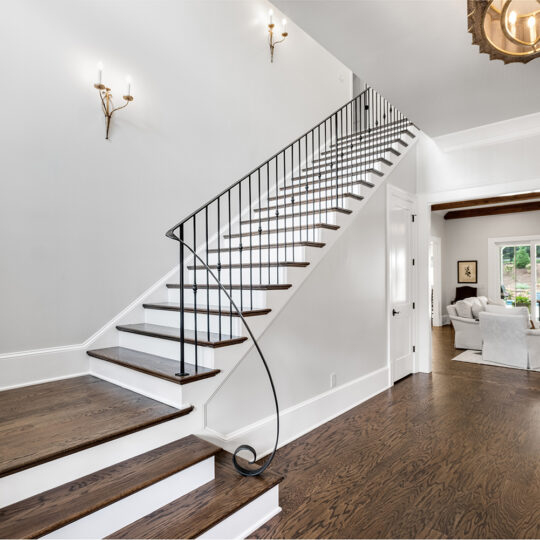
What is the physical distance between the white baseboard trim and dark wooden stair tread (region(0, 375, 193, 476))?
1.55ft

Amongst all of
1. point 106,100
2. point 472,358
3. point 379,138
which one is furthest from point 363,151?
point 472,358

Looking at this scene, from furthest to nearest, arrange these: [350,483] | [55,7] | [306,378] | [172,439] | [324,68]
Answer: [324,68]
[306,378]
[55,7]
[350,483]
[172,439]

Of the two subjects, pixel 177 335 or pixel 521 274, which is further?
pixel 521 274

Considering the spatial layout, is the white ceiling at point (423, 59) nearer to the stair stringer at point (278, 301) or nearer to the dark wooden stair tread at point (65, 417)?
the stair stringer at point (278, 301)

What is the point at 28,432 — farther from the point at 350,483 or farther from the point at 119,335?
the point at 350,483

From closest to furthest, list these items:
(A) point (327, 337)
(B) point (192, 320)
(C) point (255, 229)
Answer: (B) point (192, 320), (A) point (327, 337), (C) point (255, 229)

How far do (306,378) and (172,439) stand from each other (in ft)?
4.35

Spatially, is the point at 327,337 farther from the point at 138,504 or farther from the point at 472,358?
the point at 472,358

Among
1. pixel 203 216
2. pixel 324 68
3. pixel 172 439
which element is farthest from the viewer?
pixel 324 68

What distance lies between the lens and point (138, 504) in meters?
1.73

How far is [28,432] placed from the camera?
6.30 feet

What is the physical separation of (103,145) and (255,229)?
1663 mm

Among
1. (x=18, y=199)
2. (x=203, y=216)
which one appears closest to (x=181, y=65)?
(x=203, y=216)

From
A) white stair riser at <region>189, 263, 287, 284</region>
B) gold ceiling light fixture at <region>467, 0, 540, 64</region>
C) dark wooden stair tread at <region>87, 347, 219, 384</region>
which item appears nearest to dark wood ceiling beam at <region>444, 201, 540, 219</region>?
gold ceiling light fixture at <region>467, 0, 540, 64</region>
